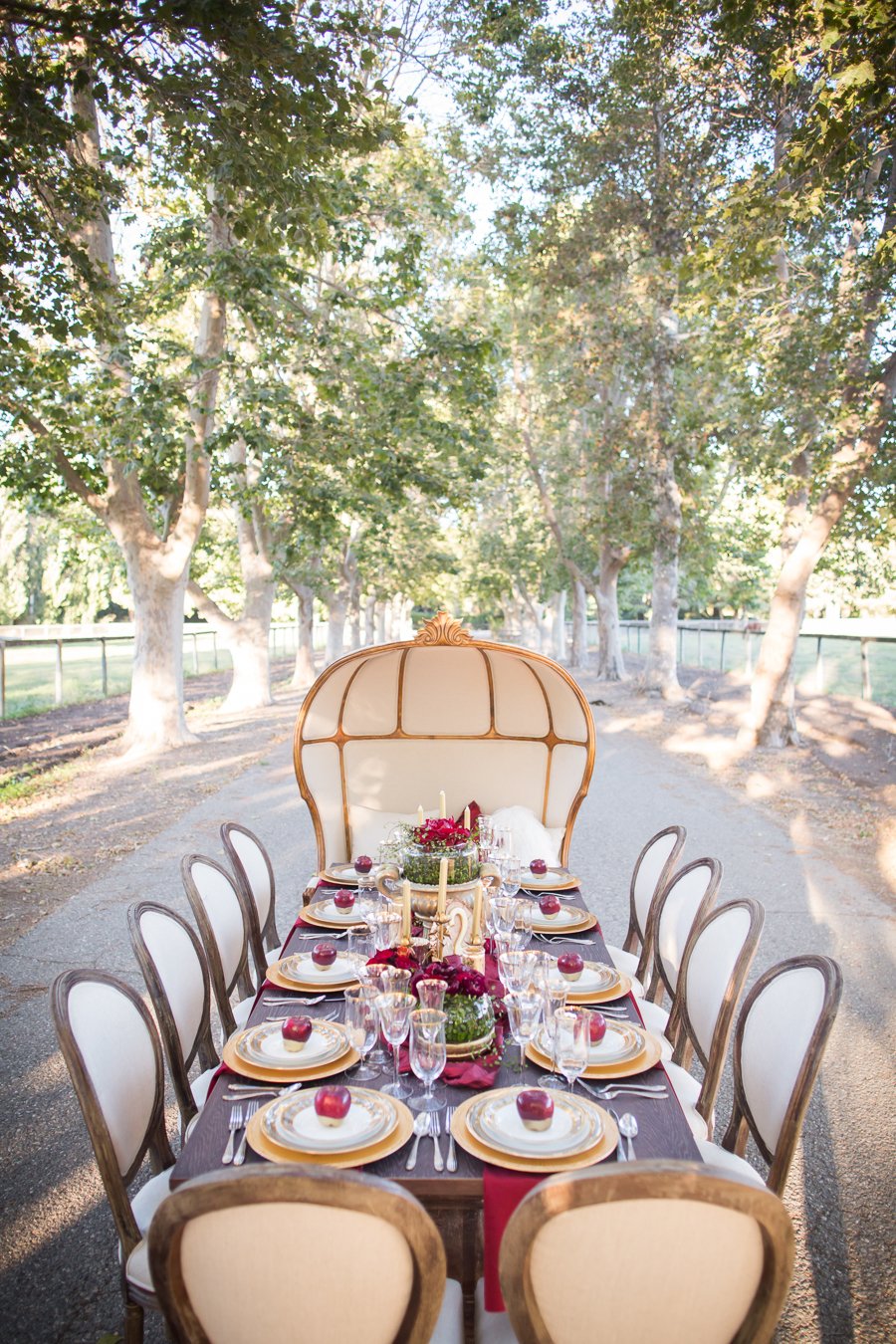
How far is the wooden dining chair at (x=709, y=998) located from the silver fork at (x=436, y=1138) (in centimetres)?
102

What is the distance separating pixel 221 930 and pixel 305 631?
23.0 metres

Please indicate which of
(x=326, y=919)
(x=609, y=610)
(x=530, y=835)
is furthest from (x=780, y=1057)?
(x=609, y=610)

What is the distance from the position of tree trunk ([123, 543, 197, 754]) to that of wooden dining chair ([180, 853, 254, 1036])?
10.2 metres

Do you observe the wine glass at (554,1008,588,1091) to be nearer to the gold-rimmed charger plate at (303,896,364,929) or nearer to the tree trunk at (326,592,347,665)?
the gold-rimmed charger plate at (303,896,364,929)

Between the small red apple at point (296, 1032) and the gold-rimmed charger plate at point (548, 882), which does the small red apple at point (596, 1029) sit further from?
the gold-rimmed charger plate at point (548, 882)

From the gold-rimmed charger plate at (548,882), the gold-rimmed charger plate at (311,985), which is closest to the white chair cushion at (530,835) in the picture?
the gold-rimmed charger plate at (548,882)

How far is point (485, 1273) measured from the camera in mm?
2512

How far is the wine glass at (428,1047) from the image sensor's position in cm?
261

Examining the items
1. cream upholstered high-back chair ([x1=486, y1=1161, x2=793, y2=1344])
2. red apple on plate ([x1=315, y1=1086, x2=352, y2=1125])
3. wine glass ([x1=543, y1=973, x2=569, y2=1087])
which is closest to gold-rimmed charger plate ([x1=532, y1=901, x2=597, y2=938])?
wine glass ([x1=543, y1=973, x2=569, y2=1087])

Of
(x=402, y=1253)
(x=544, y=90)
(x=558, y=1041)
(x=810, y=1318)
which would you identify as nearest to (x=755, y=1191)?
(x=402, y=1253)

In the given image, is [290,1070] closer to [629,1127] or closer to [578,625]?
[629,1127]

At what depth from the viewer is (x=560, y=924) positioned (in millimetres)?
4363

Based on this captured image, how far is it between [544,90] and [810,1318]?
16768 millimetres

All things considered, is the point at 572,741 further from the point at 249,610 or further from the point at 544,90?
the point at 249,610
